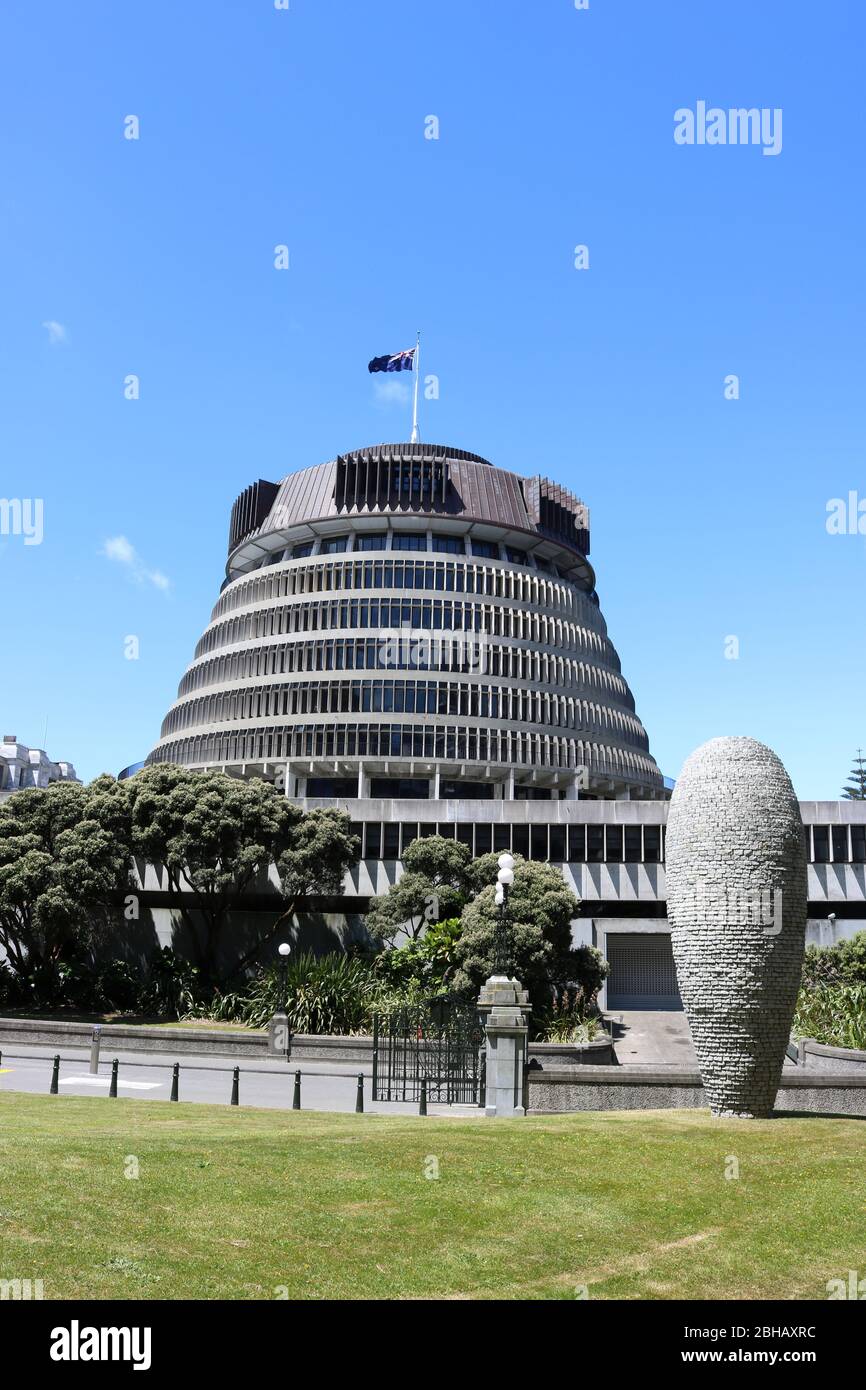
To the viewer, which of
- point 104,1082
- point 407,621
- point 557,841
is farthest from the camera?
point 407,621

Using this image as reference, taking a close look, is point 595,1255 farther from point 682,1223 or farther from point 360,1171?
point 360,1171

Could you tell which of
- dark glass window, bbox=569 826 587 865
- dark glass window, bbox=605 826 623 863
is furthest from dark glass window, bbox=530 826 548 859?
dark glass window, bbox=605 826 623 863

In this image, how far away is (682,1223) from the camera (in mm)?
14219

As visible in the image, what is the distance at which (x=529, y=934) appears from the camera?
4475 cm

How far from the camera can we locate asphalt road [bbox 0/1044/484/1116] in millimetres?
29000

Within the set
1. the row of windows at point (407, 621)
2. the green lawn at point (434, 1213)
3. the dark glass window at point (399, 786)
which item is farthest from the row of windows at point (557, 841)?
the green lawn at point (434, 1213)

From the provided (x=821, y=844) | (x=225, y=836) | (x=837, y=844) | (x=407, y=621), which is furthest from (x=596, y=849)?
(x=407, y=621)

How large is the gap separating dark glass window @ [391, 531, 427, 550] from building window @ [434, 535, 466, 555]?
3.48 feet

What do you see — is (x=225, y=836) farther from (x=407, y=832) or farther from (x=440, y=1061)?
(x=440, y=1061)

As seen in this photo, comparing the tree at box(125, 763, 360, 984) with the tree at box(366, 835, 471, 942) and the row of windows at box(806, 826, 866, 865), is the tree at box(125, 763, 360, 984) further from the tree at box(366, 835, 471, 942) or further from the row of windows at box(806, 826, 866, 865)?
the row of windows at box(806, 826, 866, 865)

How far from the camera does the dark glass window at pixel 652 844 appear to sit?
67.1 m

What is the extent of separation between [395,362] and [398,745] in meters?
26.5

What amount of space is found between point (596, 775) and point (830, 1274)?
75.9 metres
